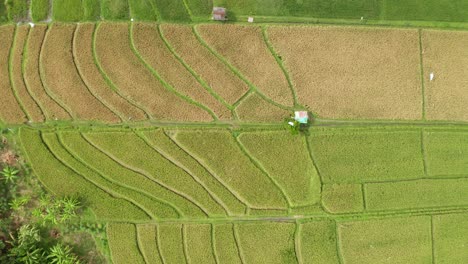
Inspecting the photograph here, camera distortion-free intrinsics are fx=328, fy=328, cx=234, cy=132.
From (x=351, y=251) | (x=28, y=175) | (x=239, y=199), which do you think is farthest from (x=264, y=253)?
(x=28, y=175)

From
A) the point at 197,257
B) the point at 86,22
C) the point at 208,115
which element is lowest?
the point at 197,257

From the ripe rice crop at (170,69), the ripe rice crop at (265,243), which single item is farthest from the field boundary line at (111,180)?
the ripe rice crop at (170,69)

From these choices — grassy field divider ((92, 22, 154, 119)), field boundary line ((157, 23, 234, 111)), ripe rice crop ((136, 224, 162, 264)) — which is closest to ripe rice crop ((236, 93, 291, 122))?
field boundary line ((157, 23, 234, 111))

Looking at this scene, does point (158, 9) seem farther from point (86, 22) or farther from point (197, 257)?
point (197, 257)

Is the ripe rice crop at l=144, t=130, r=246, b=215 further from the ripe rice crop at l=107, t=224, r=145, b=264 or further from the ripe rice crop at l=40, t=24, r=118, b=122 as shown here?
the ripe rice crop at l=107, t=224, r=145, b=264

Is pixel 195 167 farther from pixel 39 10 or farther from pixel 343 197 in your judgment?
pixel 39 10

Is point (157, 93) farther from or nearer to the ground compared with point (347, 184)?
farther from the ground
